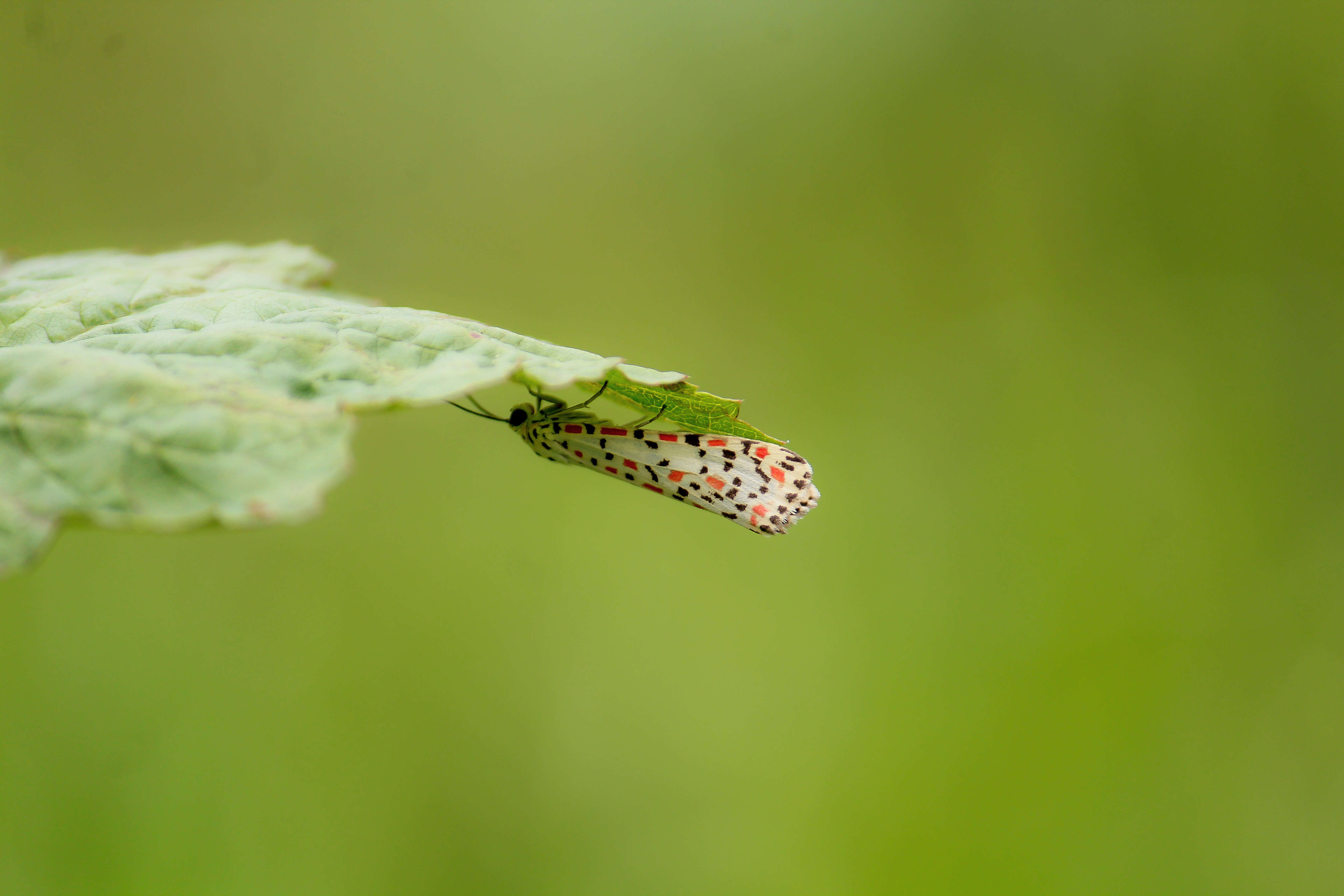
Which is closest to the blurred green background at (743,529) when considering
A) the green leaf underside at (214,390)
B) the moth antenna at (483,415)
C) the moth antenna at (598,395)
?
Answer: the moth antenna at (483,415)

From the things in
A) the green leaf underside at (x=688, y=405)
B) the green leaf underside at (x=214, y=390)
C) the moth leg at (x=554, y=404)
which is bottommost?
the green leaf underside at (x=214, y=390)

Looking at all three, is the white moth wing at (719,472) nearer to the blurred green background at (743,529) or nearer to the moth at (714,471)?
the moth at (714,471)

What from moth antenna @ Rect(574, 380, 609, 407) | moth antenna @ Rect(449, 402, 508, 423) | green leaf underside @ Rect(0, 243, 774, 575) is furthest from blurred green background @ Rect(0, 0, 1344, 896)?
green leaf underside @ Rect(0, 243, 774, 575)

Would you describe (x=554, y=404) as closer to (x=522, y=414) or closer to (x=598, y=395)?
(x=522, y=414)

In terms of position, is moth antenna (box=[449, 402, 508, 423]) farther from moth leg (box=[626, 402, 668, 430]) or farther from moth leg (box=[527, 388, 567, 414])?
moth leg (box=[626, 402, 668, 430])

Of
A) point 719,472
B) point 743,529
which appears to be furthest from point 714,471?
point 743,529

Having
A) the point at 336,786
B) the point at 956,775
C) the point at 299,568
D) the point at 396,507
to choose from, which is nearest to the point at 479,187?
the point at 396,507

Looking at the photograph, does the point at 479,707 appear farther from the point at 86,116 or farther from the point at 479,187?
the point at 86,116
